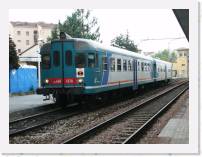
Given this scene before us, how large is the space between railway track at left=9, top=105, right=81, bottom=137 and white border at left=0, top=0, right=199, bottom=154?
5.61ft

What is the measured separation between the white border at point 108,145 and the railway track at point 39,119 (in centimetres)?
171

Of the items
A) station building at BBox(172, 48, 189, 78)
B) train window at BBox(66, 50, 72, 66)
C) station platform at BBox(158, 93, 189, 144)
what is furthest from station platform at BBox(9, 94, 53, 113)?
station platform at BBox(158, 93, 189, 144)

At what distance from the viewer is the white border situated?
7.79 m

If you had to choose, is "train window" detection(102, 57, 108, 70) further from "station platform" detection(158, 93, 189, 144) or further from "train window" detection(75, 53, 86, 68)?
"station platform" detection(158, 93, 189, 144)

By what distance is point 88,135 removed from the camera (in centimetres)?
952

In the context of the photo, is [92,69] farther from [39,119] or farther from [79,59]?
[39,119]

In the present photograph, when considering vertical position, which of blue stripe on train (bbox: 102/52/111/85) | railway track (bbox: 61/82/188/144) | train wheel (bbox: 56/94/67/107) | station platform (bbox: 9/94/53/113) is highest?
blue stripe on train (bbox: 102/52/111/85)

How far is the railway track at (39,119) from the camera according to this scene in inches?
421

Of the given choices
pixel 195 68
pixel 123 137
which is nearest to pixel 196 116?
pixel 195 68

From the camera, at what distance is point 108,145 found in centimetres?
800

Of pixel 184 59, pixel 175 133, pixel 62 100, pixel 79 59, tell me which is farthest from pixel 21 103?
pixel 175 133

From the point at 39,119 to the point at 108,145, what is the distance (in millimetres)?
4825

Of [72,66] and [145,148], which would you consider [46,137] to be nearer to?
[145,148]

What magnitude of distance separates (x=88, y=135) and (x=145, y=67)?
1199 cm
